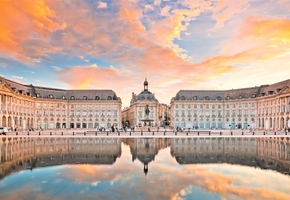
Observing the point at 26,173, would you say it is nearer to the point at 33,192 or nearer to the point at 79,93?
the point at 33,192

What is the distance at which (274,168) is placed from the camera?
56.0 ft

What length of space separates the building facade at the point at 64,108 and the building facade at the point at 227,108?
31.5 m

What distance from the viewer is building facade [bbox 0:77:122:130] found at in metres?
99.9

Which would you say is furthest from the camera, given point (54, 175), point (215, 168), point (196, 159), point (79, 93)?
point (79, 93)

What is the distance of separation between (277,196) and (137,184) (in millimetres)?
6412

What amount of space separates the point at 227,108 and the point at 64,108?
74302 millimetres

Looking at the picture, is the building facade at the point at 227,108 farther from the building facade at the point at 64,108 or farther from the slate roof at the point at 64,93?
the slate roof at the point at 64,93

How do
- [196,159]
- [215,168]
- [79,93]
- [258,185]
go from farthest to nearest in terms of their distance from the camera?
[79,93] < [196,159] < [215,168] < [258,185]

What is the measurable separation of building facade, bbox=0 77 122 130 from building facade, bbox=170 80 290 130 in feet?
103

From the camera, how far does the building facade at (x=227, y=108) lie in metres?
102

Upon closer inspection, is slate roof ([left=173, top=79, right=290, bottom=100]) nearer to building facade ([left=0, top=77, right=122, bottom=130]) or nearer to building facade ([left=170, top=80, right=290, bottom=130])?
building facade ([left=170, top=80, right=290, bottom=130])

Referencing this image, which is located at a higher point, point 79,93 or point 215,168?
point 79,93

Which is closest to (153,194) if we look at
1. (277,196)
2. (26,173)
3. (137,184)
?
(137,184)

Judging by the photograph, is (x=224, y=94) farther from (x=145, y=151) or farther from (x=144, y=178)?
(x=144, y=178)
